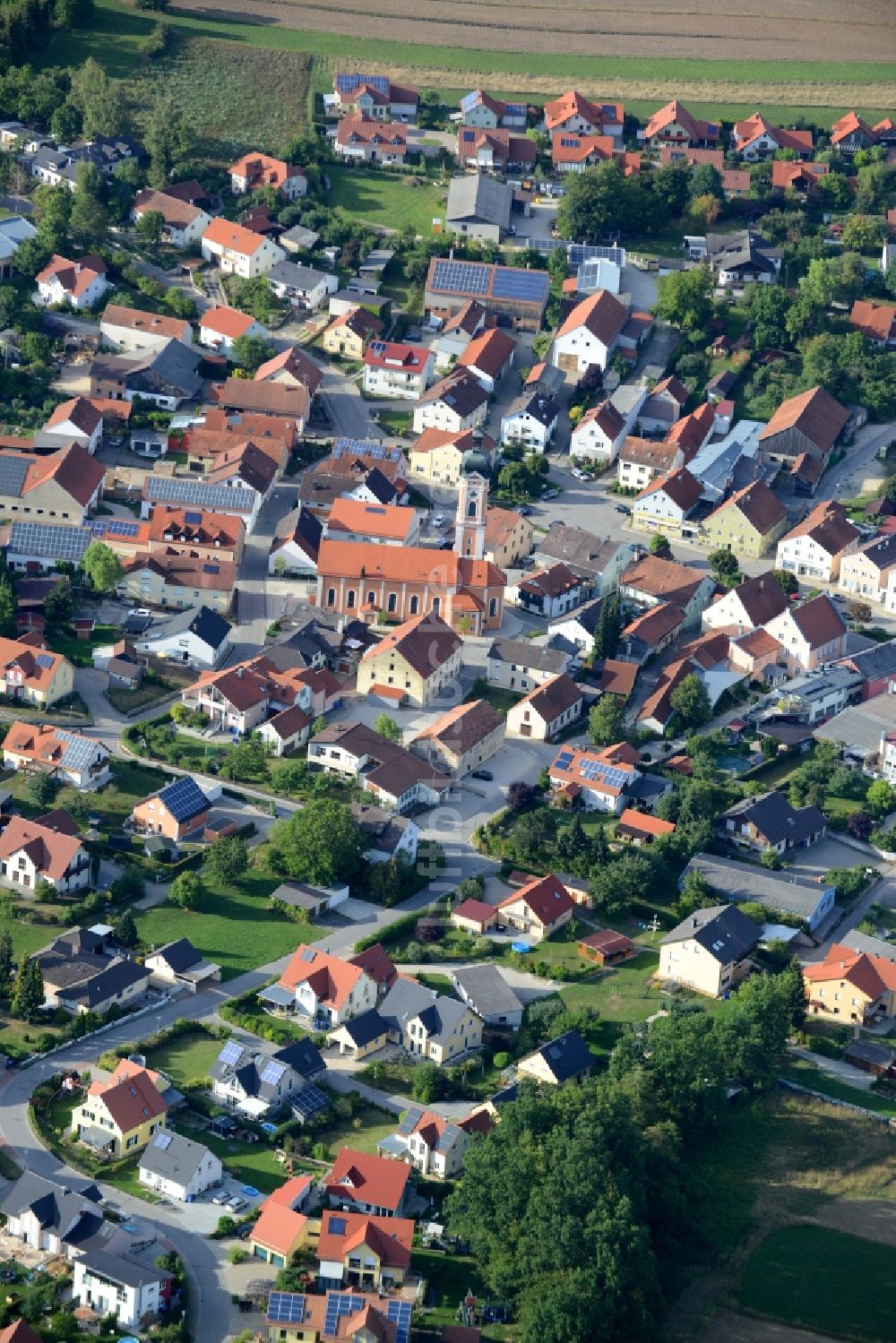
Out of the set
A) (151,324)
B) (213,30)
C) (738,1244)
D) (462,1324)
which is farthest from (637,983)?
Result: (213,30)

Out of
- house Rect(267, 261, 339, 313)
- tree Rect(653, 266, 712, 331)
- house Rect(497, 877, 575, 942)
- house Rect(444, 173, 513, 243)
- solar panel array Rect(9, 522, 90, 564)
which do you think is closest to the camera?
house Rect(497, 877, 575, 942)

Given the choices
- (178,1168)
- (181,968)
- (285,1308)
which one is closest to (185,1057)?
(181,968)

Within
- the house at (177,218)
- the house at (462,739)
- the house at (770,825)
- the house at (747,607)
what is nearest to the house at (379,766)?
the house at (462,739)

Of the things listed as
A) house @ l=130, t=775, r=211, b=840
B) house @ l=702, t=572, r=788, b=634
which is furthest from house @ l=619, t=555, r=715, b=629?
house @ l=130, t=775, r=211, b=840

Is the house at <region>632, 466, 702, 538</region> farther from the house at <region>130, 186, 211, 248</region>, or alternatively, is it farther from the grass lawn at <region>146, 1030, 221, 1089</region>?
the grass lawn at <region>146, 1030, 221, 1089</region>

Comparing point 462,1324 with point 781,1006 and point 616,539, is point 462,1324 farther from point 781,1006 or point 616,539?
point 616,539

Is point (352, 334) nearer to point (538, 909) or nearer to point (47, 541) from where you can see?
point (47, 541)
